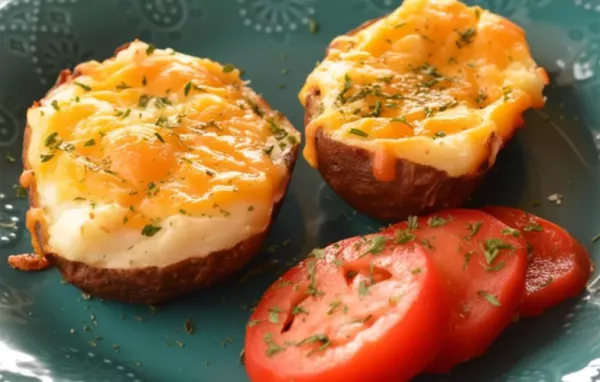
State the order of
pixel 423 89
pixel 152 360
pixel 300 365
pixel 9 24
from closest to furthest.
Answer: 1. pixel 300 365
2. pixel 152 360
3. pixel 423 89
4. pixel 9 24

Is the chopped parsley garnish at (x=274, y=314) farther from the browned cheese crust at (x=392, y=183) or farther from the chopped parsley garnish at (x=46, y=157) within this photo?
the chopped parsley garnish at (x=46, y=157)

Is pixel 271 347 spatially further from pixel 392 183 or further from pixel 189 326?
pixel 392 183

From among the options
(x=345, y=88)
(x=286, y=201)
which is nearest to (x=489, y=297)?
(x=345, y=88)

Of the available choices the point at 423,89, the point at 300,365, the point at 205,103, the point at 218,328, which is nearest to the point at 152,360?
the point at 218,328

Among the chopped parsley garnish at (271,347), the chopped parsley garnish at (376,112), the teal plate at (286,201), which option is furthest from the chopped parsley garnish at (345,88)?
the chopped parsley garnish at (271,347)

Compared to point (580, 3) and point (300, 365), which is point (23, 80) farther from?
point (580, 3)

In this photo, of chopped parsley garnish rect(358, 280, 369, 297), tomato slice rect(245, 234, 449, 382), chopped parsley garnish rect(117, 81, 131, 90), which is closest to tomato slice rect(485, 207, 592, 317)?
tomato slice rect(245, 234, 449, 382)

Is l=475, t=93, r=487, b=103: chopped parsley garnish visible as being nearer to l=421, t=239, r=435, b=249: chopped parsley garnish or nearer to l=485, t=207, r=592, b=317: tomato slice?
l=485, t=207, r=592, b=317: tomato slice
